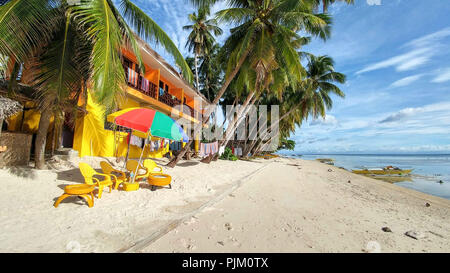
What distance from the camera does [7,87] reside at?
16.8ft

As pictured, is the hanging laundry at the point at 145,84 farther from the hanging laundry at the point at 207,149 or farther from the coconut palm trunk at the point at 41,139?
the coconut palm trunk at the point at 41,139

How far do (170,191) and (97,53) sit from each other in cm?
355

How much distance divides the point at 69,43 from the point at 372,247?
7.62m

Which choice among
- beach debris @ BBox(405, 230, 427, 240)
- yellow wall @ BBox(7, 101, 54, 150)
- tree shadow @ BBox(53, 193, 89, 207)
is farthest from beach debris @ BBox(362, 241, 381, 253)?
yellow wall @ BBox(7, 101, 54, 150)

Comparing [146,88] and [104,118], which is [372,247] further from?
[146,88]

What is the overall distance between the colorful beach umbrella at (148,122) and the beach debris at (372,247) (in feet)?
13.5

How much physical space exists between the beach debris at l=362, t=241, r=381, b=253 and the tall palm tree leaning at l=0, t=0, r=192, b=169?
5.02 meters

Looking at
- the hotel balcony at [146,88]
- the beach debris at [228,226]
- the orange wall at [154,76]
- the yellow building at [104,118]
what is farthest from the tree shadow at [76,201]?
the orange wall at [154,76]

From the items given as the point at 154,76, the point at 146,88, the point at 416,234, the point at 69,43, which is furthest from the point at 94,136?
the point at 416,234

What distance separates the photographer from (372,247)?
2.56m

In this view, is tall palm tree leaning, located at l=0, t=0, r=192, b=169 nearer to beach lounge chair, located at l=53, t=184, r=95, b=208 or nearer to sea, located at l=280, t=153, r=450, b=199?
beach lounge chair, located at l=53, t=184, r=95, b=208
